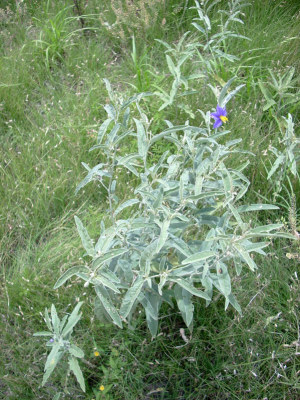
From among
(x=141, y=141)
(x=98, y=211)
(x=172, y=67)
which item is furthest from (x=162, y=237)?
(x=172, y=67)

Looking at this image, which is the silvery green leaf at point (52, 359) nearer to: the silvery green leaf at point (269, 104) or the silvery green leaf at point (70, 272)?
the silvery green leaf at point (70, 272)

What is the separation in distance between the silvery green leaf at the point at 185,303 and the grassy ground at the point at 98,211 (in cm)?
29

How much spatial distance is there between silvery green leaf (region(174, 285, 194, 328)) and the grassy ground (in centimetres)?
29

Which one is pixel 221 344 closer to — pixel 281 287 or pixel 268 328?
pixel 268 328

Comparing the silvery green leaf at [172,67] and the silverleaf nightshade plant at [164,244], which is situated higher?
the silvery green leaf at [172,67]

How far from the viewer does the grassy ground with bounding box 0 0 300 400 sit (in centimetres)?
175

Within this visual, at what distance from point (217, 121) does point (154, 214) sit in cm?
64

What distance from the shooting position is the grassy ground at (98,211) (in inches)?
68.8

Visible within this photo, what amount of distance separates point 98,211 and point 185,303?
938mm

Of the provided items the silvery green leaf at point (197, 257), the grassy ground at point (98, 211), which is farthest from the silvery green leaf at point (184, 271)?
the grassy ground at point (98, 211)

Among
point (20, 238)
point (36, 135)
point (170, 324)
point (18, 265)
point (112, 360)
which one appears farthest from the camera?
point (36, 135)

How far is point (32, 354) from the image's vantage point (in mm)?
1809

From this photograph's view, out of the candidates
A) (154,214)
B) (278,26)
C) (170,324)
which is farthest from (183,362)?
(278,26)

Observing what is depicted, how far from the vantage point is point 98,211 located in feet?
7.64
